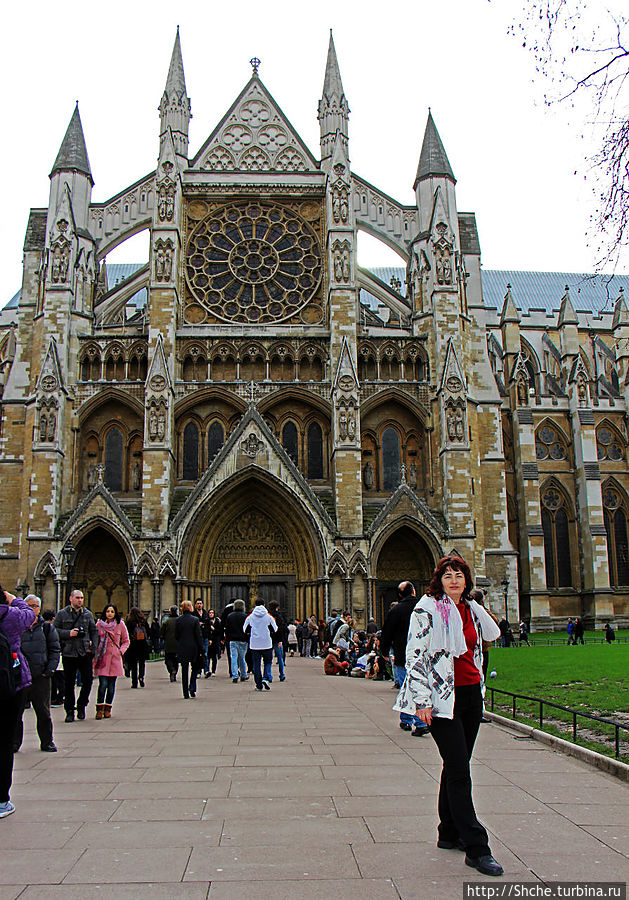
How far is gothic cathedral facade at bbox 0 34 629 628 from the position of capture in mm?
28703

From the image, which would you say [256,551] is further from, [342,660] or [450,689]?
[450,689]

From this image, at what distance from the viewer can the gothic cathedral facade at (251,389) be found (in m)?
28.7

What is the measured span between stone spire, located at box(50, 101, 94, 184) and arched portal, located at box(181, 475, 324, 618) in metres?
14.5

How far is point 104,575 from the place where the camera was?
2975 cm

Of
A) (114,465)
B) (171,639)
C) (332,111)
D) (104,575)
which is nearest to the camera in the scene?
(171,639)

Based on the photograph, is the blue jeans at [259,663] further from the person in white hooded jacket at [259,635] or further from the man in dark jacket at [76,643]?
the man in dark jacket at [76,643]

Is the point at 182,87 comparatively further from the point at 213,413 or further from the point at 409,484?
the point at 409,484

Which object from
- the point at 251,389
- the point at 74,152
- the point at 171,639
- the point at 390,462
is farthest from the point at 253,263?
the point at 171,639

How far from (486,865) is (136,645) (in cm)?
1251

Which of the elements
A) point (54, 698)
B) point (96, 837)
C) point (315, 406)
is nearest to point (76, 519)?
point (315, 406)

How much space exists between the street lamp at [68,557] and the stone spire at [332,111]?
18.4 m

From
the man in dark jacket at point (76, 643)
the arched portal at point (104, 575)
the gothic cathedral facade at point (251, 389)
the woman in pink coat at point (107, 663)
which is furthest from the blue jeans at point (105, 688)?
the arched portal at point (104, 575)

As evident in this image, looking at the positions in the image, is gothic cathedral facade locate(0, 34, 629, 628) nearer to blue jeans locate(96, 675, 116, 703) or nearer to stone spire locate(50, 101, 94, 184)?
stone spire locate(50, 101, 94, 184)

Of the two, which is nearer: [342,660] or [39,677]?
[39,677]
